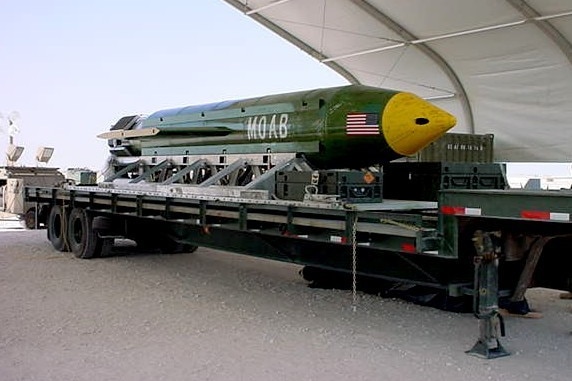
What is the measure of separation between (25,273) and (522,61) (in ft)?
45.7

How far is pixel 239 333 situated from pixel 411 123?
3075 millimetres

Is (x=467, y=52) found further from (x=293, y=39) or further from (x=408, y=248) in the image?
(x=408, y=248)

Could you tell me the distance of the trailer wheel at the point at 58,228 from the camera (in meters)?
12.1

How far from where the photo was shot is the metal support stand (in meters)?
5.38

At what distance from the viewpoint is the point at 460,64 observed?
19.4m

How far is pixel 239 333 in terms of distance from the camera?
6.30m

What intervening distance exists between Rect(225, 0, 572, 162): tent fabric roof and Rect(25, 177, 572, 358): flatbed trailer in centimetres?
1075

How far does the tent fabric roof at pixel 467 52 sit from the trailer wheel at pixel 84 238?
9.57 meters

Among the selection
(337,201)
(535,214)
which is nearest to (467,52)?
(337,201)

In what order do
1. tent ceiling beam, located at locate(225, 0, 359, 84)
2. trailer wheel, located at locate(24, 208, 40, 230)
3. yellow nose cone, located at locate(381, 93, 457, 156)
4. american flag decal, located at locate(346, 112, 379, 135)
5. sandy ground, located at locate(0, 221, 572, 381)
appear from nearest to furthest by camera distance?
sandy ground, located at locate(0, 221, 572, 381) < yellow nose cone, located at locate(381, 93, 457, 156) < american flag decal, located at locate(346, 112, 379, 135) < trailer wheel, located at locate(24, 208, 40, 230) < tent ceiling beam, located at locate(225, 0, 359, 84)

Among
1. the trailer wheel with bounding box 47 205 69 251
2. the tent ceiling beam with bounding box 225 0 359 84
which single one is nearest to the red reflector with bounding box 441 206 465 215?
the trailer wheel with bounding box 47 205 69 251

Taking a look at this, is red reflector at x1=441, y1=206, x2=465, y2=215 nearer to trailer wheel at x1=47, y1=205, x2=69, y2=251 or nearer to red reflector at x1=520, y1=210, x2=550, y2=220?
red reflector at x1=520, y1=210, x2=550, y2=220

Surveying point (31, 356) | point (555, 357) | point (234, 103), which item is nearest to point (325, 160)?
point (234, 103)

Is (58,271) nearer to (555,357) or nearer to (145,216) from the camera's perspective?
(145,216)
